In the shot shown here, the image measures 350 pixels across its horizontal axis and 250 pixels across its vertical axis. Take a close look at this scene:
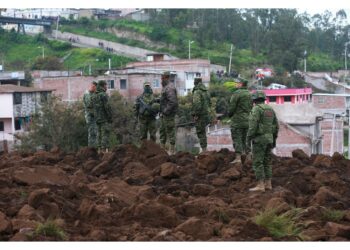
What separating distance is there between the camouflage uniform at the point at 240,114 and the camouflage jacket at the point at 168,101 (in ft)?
5.37

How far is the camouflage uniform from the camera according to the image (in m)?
15.5

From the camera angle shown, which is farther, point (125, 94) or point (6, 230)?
point (125, 94)

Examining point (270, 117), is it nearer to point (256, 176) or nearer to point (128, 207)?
point (256, 176)

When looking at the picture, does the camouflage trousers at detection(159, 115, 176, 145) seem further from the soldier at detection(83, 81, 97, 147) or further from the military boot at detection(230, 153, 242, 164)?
the military boot at detection(230, 153, 242, 164)

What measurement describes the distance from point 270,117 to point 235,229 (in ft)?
12.2

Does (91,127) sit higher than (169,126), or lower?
lower

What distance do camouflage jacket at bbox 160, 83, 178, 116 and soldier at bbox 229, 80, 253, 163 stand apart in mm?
1638

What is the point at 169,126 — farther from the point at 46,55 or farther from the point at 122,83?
the point at 46,55

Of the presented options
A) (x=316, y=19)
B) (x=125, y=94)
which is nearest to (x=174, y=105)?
(x=125, y=94)

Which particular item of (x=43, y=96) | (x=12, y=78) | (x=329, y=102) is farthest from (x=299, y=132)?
(x=12, y=78)

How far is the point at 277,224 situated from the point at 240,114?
20.7 feet

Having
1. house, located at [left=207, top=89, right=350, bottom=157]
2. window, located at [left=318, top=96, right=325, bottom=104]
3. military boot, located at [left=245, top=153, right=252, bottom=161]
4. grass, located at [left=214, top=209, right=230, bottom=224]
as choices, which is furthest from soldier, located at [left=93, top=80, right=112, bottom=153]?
window, located at [left=318, top=96, right=325, bottom=104]

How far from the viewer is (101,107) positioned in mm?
17875

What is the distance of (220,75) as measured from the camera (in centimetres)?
8538
